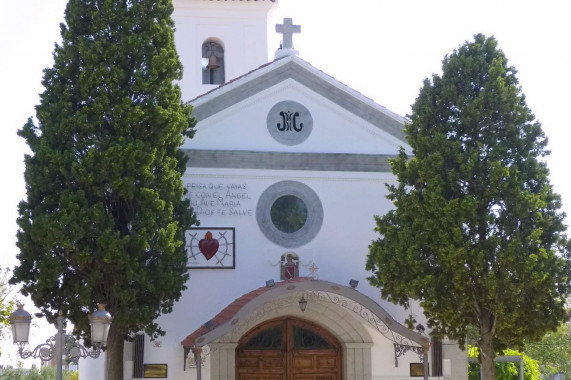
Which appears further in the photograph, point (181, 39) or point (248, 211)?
point (181, 39)

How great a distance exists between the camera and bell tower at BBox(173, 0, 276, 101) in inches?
967

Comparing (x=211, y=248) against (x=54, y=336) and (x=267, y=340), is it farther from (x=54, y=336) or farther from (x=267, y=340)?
(x=54, y=336)

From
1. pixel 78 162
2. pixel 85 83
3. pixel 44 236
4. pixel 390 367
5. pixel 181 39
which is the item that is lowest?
pixel 390 367

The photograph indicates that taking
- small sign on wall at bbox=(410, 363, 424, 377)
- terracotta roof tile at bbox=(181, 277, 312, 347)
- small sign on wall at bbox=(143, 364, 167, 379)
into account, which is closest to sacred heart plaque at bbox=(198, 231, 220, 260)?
terracotta roof tile at bbox=(181, 277, 312, 347)

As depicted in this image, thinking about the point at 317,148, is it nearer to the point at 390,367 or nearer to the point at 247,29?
the point at 390,367

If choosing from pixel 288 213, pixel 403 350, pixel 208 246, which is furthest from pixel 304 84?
pixel 403 350

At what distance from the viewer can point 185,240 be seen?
17.4 meters

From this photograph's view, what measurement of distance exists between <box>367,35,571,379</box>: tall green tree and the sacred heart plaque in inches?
125

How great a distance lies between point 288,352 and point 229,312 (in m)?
2.52

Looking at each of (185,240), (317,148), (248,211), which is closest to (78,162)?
(185,240)

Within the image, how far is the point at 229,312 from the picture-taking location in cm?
1659

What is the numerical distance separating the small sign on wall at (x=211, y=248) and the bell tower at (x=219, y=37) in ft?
24.0

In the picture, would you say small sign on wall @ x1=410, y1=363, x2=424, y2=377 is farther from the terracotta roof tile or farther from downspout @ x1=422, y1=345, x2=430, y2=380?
the terracotta roof tile

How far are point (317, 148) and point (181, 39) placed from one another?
7445mm
